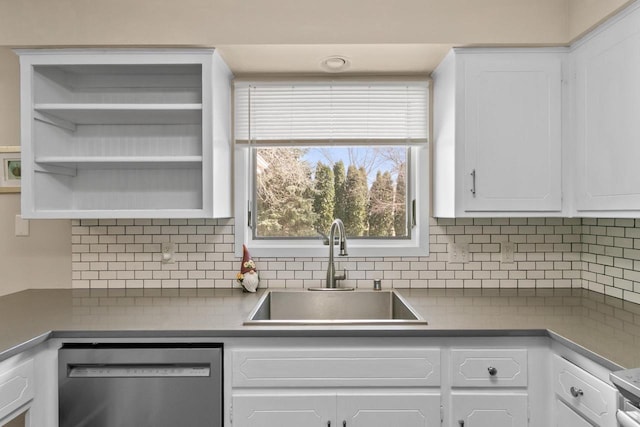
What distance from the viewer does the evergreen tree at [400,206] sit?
2352 mm

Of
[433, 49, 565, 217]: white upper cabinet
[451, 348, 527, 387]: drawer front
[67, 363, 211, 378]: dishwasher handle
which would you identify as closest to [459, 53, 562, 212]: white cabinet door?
[433, 49, 565, 217]: white upper cabinet

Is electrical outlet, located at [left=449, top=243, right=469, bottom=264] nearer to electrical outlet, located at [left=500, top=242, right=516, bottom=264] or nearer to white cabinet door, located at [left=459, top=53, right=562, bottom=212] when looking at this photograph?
electrical outlet, located at [left=500, top=242, right=516, bottom=264]

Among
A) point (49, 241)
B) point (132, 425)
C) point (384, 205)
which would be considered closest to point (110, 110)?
point (49, 241)

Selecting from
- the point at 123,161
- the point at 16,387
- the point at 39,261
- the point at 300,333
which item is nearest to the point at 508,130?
the point at 300,333

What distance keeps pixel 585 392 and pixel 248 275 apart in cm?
148

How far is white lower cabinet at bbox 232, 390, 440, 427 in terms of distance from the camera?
148 cm

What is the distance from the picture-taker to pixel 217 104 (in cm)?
196

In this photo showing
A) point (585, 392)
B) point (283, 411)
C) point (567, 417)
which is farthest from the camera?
point (283, 411)

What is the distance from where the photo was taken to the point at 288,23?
5.95 feet

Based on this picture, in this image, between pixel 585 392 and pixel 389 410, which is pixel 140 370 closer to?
pixel 389 410

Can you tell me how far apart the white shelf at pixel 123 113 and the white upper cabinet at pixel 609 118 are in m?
1.73

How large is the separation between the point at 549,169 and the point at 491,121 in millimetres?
349

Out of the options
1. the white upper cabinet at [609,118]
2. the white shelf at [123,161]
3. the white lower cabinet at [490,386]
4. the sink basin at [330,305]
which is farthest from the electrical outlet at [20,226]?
the white upper cabinet at [609,118]

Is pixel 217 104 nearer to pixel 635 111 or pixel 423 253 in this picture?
pixel 423 253
